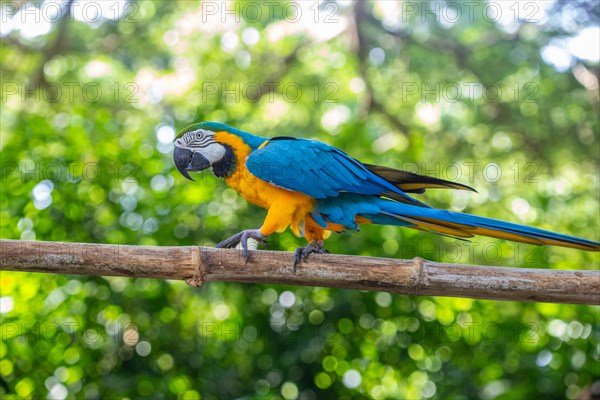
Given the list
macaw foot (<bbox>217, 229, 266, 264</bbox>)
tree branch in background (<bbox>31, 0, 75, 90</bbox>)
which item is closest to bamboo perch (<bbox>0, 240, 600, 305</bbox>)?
macaw foot (<bbox>217, 229, 266, 264</bbox>)

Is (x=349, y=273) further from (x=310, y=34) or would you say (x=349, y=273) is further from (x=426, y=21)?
(x=310, y=34)

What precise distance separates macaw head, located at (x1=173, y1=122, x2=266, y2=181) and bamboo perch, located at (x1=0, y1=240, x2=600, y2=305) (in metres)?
0.44

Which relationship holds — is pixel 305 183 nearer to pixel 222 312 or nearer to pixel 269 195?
pixel 269 195

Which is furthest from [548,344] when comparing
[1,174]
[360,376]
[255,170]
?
[1,174]

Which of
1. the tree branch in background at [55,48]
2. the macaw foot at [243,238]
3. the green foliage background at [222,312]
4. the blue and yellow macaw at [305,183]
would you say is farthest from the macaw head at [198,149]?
the tree branch in background at [55,48]

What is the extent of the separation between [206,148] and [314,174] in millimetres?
421

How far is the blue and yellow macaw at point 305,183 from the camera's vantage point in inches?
88.4

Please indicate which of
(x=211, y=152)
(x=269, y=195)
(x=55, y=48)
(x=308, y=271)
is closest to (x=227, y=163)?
(x=211, y=152)

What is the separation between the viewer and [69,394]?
271cm

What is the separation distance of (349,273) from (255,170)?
0.54 m

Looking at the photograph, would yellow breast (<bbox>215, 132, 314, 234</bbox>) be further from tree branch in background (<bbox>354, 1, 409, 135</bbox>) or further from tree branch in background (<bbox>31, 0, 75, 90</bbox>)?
tree branch in background (<bbox>31, 0, 75, 90</bbox>)

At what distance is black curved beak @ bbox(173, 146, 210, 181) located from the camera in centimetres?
235

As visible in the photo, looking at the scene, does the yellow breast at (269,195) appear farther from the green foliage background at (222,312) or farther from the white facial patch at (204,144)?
the green foliage background at (222,312)

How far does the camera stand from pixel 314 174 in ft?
7.44
